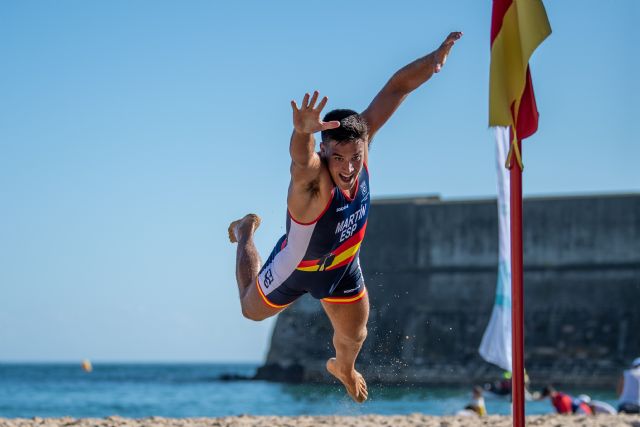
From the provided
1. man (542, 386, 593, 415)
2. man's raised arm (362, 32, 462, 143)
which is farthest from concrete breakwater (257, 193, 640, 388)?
man's raised arm (362, 32, 462, 143)

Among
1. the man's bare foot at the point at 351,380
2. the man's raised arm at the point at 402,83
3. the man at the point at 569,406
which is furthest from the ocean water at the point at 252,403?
the man's raised arm at the point at 402,83

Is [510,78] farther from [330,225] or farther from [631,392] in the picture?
[631,392]

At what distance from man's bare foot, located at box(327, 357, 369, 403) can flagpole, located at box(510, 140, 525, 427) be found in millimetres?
1581

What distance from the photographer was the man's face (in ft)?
21.6

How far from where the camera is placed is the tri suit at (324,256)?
272 inches

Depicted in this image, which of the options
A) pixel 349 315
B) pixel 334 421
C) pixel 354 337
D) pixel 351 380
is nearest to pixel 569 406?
pixel 334 421

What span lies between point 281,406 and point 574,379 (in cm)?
1184

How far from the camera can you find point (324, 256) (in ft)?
23.6

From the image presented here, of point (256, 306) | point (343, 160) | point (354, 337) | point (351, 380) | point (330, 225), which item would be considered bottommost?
point (351, 380)

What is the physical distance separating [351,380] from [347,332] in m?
0.62

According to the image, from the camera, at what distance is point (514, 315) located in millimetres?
6922

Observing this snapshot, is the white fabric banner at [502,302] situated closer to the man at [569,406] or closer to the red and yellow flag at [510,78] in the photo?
the man at [569,406]

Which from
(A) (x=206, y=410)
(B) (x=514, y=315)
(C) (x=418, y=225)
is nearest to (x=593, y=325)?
(C) (x=418, y=225)

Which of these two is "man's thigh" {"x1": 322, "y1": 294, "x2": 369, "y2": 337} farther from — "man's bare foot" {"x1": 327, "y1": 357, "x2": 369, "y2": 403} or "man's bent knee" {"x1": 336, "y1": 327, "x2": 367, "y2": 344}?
"man's bare foot" {"x1": 327, "y1": 357, "x2": 369, "y2": 403}
